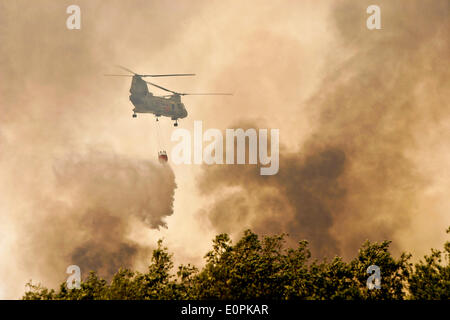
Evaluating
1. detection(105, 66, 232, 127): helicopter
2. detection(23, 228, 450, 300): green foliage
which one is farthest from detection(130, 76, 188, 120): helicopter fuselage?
detection(23, 228, 450, 300): green foliage

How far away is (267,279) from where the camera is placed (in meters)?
42.7

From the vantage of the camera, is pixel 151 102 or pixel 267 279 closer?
pixel 267 279

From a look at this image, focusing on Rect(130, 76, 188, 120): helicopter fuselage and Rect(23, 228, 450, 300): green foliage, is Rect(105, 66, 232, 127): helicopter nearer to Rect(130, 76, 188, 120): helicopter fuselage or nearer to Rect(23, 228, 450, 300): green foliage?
Rect(130, 76, 188, 120): helicopter fuselage

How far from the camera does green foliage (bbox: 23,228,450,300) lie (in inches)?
1601

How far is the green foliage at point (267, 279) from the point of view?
40.7m

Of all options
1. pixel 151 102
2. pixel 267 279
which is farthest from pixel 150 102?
pixel 267 279

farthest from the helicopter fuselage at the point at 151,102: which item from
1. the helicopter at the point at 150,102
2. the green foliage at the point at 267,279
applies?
the green foliage at the point at 267,279

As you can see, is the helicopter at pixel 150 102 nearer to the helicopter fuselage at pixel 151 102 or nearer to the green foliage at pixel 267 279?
the helicopter fuselage at pixel 151 102

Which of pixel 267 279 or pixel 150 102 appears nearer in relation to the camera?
pixel 267 279

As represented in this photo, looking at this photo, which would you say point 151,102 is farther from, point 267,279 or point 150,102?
point 267,279

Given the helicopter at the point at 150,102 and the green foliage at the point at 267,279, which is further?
the helicopter at the point at 150,102

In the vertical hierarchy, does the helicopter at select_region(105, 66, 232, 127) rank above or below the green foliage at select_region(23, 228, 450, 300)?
above

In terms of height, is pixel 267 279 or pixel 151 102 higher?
pixel 151 102
